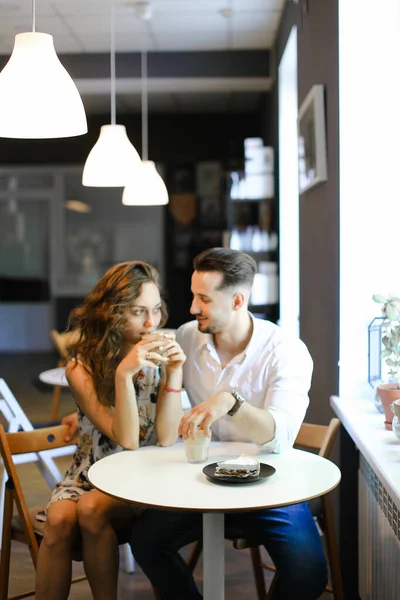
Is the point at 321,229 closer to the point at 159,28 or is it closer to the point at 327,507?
the point at 327,507

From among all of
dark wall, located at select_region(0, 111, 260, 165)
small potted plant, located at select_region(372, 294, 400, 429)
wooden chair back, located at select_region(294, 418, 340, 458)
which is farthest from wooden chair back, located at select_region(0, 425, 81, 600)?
dark wall, located at select_region(0, 111, 260, 165)

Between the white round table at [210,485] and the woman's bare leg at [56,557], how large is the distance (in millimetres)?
264

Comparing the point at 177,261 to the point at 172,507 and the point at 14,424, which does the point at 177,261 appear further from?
the point at 172,507

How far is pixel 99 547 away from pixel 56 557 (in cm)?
14

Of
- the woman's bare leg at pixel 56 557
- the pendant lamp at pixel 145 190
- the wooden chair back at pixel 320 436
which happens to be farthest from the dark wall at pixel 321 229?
the woman's bare leg at pixel 56 557

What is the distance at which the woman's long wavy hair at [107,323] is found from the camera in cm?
277

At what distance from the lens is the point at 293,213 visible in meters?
6.56

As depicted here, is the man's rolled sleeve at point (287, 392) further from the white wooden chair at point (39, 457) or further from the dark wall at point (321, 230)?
the white wooden chair at point (39, 457)

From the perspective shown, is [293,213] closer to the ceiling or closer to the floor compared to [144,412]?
closer to the ceiling

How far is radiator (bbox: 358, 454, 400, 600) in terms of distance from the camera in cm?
230

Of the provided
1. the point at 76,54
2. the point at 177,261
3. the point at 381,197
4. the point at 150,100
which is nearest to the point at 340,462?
the point at 381,197

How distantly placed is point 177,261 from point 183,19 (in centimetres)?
506

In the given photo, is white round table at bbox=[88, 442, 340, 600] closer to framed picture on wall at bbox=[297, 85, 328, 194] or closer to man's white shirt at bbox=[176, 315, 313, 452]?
man's white shirt at bbox=[176, 315, 313, 452]

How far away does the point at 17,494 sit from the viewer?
2.70 meters
